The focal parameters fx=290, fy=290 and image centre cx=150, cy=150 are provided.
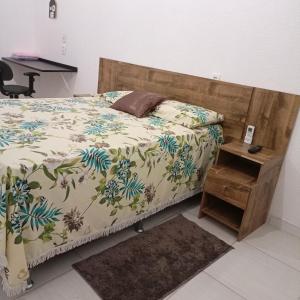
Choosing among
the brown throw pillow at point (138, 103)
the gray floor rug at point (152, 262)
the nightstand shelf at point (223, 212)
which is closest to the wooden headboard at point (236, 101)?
the brown throw pillow at point (138, 103)

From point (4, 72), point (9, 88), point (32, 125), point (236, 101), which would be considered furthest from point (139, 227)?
point (4, 72)

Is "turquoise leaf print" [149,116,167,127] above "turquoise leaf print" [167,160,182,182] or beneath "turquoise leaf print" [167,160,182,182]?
above

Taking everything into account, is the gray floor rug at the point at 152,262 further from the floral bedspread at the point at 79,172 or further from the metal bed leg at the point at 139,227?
the floral bedspread at the point at 79,172

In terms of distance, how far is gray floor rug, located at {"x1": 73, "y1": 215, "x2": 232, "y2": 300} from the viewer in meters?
1.49

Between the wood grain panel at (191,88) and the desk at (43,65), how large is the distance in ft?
2.26

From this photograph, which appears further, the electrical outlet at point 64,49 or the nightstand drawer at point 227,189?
the electrical outlet at point 64,49

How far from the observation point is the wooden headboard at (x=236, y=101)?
2088 mm

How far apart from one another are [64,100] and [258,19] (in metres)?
1.68

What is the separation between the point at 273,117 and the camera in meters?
2.13

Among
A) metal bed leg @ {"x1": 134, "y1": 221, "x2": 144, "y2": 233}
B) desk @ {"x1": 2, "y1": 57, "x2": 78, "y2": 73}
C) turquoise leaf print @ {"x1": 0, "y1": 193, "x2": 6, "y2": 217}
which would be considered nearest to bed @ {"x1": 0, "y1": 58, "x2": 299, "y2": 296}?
turquoise leaf print @ {"x1": 0, "y1": 193, "x2": 6, "y2": 217}

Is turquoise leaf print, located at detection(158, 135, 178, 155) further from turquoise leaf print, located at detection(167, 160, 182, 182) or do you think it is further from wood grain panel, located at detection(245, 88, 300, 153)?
wood grain panel, located at detection(245, 88, 300, 153)

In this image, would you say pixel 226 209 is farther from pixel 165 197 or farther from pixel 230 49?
pixel 230 49

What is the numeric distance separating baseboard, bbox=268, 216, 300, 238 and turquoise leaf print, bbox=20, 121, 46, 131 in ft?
5.99

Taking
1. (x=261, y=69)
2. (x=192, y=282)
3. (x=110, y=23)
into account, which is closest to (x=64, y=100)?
(x=110, y=23)
